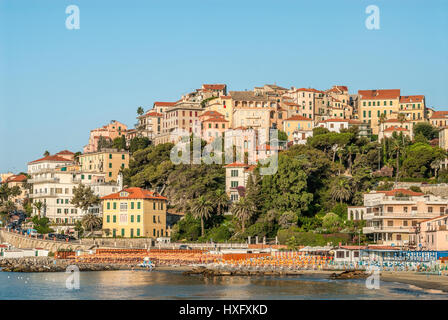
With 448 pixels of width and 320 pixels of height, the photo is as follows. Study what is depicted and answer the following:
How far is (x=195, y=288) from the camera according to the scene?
A: 56938 mm

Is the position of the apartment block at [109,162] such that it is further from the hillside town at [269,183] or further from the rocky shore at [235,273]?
the rocky shore at [235,273]

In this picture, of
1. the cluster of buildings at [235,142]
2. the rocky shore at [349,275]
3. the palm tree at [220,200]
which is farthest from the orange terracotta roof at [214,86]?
the rocky shore at [349,275]

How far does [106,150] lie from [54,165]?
14722 millimetres

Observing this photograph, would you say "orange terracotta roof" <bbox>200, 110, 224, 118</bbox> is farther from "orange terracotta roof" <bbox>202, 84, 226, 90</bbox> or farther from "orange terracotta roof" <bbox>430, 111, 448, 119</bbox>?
"orange terracotta roof" <bbox>430, 111, 448, 119</bbox>

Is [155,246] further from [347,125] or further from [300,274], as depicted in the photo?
[347,125]

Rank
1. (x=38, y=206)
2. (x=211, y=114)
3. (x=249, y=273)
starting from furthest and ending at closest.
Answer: (x=211, y=114) → (x=38, y=206) → (x=249, y=273)

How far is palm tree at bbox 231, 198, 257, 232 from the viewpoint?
84.8 m

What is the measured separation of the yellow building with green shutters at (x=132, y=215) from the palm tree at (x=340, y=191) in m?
21.5

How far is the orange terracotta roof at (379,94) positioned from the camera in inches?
5259

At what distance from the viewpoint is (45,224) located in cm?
10381

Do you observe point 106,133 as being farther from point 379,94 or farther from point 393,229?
point 393,229

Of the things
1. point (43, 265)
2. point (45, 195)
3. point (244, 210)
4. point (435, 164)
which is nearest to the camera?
point (43, 265)

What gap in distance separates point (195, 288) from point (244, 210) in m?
28.5

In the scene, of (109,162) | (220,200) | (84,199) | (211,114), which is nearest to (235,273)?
(220,200)
